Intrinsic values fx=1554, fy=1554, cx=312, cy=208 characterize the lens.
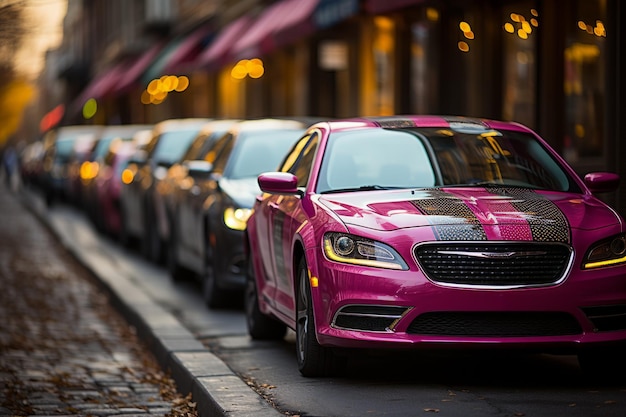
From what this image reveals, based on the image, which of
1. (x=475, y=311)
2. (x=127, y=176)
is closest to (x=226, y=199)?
(x=475, y=311)

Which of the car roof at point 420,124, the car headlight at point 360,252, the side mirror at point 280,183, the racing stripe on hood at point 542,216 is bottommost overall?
the car headlight at point 360,252

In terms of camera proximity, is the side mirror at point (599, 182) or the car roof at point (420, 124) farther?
the car roof at point (420, 124)

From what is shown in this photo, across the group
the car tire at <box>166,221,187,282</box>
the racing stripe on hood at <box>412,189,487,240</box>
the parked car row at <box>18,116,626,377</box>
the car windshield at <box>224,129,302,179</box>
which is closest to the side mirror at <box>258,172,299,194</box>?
the parked car row at <box>18,116,626,377</box>

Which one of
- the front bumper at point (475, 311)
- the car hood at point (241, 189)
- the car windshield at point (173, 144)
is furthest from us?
the car windshield at point (173, 144)

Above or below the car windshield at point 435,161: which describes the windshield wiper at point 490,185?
below

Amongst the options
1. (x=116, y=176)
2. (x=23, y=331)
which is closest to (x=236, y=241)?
(x=23, y=331)

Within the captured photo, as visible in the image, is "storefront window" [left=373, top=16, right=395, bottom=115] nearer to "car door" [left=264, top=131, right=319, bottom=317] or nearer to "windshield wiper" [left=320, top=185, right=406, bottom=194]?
"car door" [left=264, top=131, right=319, bottom=317]

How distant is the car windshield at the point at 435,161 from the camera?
9.20m

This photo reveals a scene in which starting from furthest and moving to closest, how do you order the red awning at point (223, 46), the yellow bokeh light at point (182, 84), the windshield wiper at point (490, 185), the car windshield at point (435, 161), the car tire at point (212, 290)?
the yellow bokeh light at point (182, 84) → the red awning at point (223, 46) → the car tire at point (212, 290) → the car windshield at point (435, 161) → the windshield wiper at point (490, 185)

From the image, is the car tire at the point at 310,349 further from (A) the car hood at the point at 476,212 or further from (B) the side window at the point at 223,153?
(B) the side window at the point at 223,153

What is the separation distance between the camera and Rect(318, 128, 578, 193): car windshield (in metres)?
9.20

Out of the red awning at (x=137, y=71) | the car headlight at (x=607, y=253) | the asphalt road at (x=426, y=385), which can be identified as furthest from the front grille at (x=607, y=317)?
the red awning at (x=137, y=71)

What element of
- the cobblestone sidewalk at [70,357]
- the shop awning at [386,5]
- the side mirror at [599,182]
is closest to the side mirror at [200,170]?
the cobblestone sidewalk at [70,357]

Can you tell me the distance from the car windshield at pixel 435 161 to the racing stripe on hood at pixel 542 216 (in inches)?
16.1
